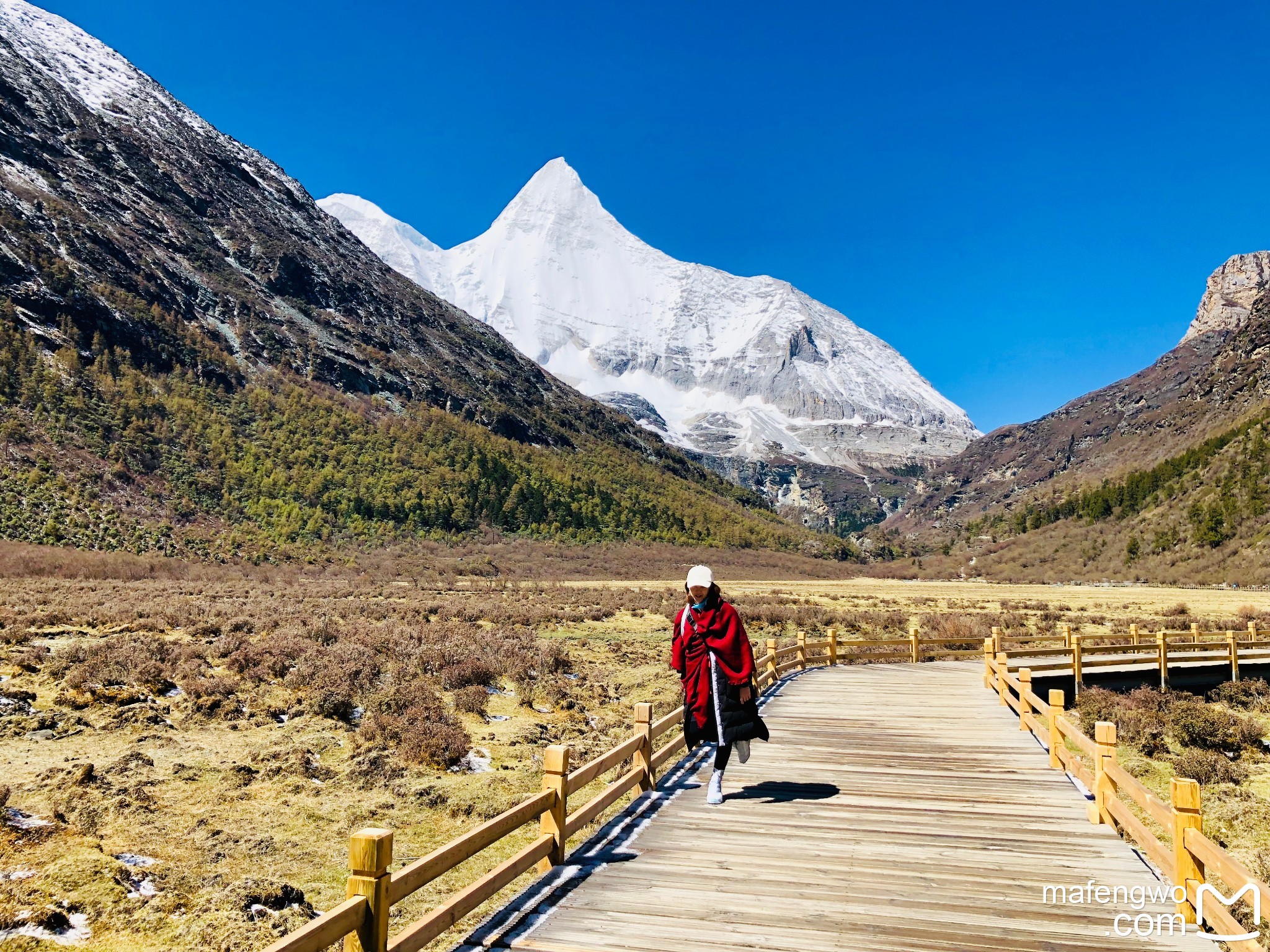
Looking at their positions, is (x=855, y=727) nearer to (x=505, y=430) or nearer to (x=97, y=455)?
(x=97, y=455)

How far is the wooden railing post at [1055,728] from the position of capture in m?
9.52

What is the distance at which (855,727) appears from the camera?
12.5 meters

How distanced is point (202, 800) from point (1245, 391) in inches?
4740

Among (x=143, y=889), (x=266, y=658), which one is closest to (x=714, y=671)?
(x=143, y=889)

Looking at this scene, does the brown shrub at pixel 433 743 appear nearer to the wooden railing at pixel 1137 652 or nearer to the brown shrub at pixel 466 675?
the brown shrub at pixel 466 675

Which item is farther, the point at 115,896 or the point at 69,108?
the point at 69,108

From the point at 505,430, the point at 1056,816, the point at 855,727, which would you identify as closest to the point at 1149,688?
the point at 855,727

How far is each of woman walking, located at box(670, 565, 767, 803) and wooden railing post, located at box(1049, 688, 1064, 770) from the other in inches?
154

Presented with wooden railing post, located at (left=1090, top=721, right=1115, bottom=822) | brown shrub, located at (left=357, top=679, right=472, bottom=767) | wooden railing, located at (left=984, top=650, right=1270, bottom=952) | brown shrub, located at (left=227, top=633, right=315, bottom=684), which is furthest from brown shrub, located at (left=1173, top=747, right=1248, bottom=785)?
brown shrub, located at (left=227, top=633, right=315, bottom=684)

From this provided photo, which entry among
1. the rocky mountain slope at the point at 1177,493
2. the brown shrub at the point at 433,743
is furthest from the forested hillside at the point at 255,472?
the brown shrub at the point at 433,743

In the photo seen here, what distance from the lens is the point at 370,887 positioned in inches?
171

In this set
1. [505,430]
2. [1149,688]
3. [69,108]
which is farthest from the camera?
[505,430]

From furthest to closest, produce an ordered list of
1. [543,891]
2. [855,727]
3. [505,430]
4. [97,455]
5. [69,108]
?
[505,430], [69,108], [97,455], [855,727], [543,891]

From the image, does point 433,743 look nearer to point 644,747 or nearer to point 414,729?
point 414,729
